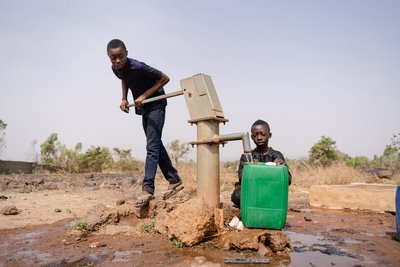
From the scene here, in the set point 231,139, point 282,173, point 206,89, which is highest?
point 206,89

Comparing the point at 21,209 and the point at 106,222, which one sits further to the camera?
the point at 21,209

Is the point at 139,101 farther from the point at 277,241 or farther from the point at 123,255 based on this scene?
the point at 277,241

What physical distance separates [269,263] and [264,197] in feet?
1.94

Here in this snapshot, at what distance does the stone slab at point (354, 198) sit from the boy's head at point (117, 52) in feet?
12.1

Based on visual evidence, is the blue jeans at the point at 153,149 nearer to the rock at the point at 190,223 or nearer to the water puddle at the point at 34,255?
the rock at the point at 190,223

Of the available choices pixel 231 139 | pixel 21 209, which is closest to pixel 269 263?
pixel 231 139

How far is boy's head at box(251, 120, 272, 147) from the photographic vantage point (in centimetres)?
365

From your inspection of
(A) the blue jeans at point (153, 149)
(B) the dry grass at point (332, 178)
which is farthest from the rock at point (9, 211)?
(B) the dry grass at point (332, 178)

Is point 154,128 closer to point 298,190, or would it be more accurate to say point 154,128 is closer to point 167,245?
point 167,245

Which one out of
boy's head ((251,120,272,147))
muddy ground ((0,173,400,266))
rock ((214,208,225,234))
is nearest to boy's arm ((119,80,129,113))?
muddy ground ((0,173,400,266))

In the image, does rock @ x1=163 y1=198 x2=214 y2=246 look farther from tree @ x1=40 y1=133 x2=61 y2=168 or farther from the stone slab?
tree @ x1=40 y1=133 x2=61 y2=168

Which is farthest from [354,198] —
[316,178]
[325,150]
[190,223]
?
[325,150]

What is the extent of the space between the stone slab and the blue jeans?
2.72 m

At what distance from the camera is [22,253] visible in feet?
8.54
